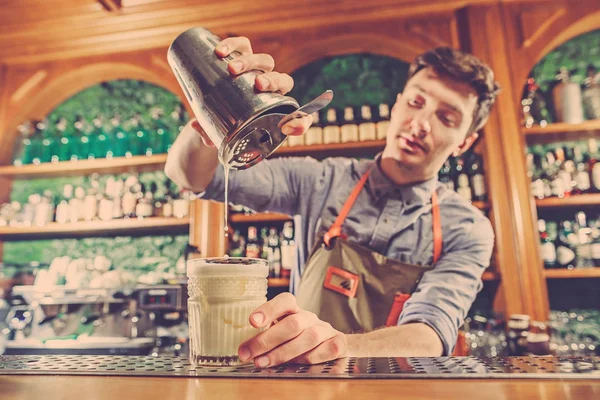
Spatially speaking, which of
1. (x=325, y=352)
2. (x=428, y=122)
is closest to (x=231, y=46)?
(x=325, y=352)

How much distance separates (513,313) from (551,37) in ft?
5.85

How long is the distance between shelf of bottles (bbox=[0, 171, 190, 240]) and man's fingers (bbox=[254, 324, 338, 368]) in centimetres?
246

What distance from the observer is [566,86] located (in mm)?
2922

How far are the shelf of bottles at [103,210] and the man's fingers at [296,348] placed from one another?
2462mm

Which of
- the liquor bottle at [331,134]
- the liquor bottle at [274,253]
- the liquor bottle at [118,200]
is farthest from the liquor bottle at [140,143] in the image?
the liquor bottle at [331,134]

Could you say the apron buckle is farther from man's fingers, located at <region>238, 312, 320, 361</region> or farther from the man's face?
man's fingers, located at <region>238, 312, 320, 361</region>

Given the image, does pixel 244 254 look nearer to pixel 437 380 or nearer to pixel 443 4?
pixel 443 4

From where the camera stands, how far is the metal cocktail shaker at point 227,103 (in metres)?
0.80

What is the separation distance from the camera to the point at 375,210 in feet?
5.41

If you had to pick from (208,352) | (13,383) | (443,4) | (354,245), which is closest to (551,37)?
(443,4)

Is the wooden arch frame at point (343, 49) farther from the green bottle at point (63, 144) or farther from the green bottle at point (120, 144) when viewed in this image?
the green bottle at point (63, 144)

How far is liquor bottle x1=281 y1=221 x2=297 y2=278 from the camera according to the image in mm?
2914

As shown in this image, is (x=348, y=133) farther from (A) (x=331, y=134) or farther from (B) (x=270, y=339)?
(B) (x=270, y=339)

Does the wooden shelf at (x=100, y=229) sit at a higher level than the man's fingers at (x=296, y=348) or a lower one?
higher
